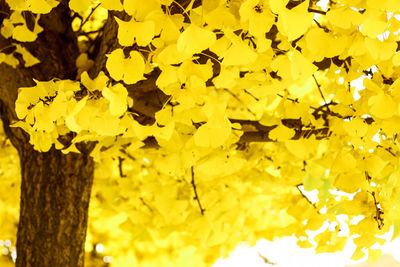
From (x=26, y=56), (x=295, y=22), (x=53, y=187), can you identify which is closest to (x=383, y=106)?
(x=295, y=22)

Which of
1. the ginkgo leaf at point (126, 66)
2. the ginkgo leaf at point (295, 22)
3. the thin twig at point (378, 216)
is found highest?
the ginkgo leaf at point (126, 66)

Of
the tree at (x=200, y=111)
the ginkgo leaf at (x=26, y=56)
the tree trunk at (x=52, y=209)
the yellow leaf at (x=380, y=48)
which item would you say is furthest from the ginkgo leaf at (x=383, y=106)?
the tree trunk at (x=52, y=209)

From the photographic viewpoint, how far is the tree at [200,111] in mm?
681

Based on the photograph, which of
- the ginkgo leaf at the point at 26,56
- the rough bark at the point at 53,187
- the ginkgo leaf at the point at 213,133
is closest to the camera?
the ginkgo leaf at the point at 213,133

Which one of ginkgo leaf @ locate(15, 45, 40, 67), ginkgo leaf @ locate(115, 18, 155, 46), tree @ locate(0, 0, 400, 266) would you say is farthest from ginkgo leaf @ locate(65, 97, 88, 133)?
ginkgo leaf @ locate(15, 45, 40, 67)

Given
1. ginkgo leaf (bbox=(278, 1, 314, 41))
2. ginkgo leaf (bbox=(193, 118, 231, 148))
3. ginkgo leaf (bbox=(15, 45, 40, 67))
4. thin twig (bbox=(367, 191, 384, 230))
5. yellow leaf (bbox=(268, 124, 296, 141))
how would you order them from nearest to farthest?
ginkgo leaf (bbox=(278, 1, 314, 41)), ginkgo leaf (bbox=(193, 118, 231, 148)), thin twig (bbox=(367, 191, 384, 230)), yellow leaf (bbox=(268, 124, 296, 141)), ginkgo leaf (bbox=(15, 45, 40, 67))

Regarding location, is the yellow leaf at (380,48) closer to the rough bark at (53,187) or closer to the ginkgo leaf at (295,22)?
the ginkgo leaf at (295,22)

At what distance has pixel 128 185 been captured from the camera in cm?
167

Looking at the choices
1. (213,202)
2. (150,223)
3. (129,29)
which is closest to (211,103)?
(129,29)

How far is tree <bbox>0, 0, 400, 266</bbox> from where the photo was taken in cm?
68

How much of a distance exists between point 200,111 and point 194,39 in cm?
30

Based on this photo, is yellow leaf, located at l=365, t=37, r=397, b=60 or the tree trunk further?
the tree trunk

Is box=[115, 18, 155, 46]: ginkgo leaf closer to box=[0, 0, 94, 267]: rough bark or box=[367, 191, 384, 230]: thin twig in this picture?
box=[367, 191, 384, 230]: thin twig

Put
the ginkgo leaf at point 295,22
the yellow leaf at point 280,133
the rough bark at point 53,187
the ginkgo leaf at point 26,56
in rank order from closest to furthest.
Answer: the ginkgo leaf at point 295,22 < the yellow leaf at point 280,133 < the ginkgo leaf at point 26,56 < the rough bark at point 53,187
